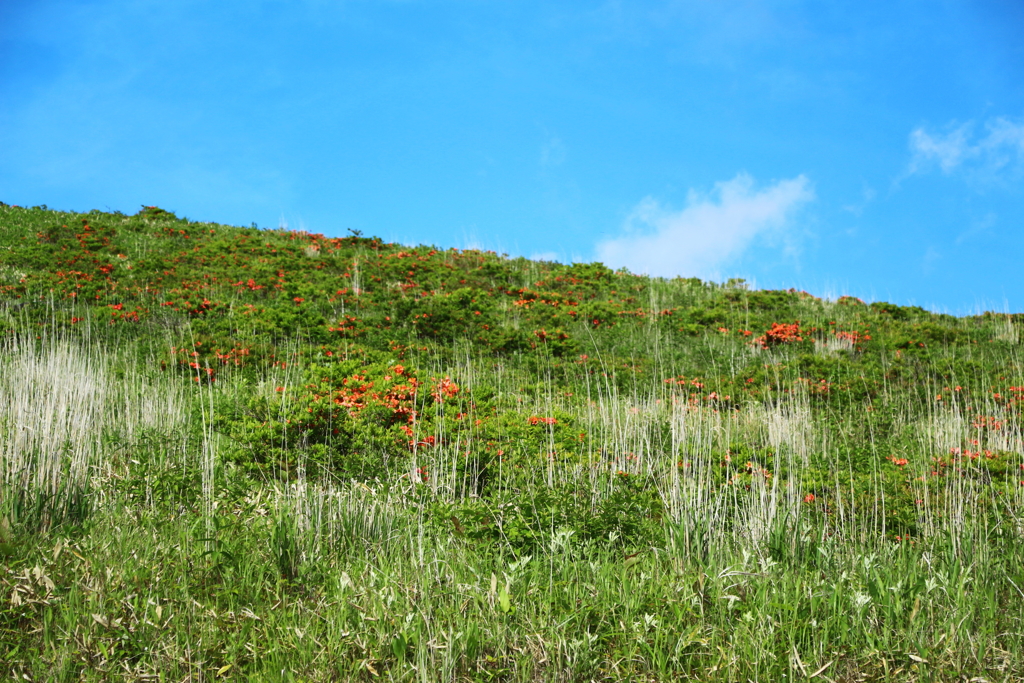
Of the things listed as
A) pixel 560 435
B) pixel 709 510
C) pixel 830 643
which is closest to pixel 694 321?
pixel 560 435

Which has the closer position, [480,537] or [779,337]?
[480,537]

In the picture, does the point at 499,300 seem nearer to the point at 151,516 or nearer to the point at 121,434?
the point at 121,434

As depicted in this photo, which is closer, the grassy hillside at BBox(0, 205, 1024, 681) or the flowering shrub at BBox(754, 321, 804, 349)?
the grassy hillside at BBox(0, 205, 1024, 681)

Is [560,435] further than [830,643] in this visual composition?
Yes

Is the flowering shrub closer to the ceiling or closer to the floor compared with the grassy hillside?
closer to the ceiling

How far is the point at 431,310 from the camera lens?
42.6ft

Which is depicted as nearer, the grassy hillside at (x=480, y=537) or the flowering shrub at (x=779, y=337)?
the grassy hillside at (x=480, y=537)

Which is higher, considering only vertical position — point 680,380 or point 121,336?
point 121,336

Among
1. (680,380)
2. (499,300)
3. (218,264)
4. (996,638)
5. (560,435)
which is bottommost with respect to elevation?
(996,638)

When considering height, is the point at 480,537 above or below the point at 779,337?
below

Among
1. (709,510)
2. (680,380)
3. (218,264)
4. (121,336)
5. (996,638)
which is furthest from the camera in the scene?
(218,264)

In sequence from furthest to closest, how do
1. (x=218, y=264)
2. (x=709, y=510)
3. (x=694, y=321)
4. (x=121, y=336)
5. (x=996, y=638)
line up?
(x=218, y=264), (x=694, y=321), (x=121, y=336), (x=709, y=510), (x=996, y=638)

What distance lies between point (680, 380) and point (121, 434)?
757 cm

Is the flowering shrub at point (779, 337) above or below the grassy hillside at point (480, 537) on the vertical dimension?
above
